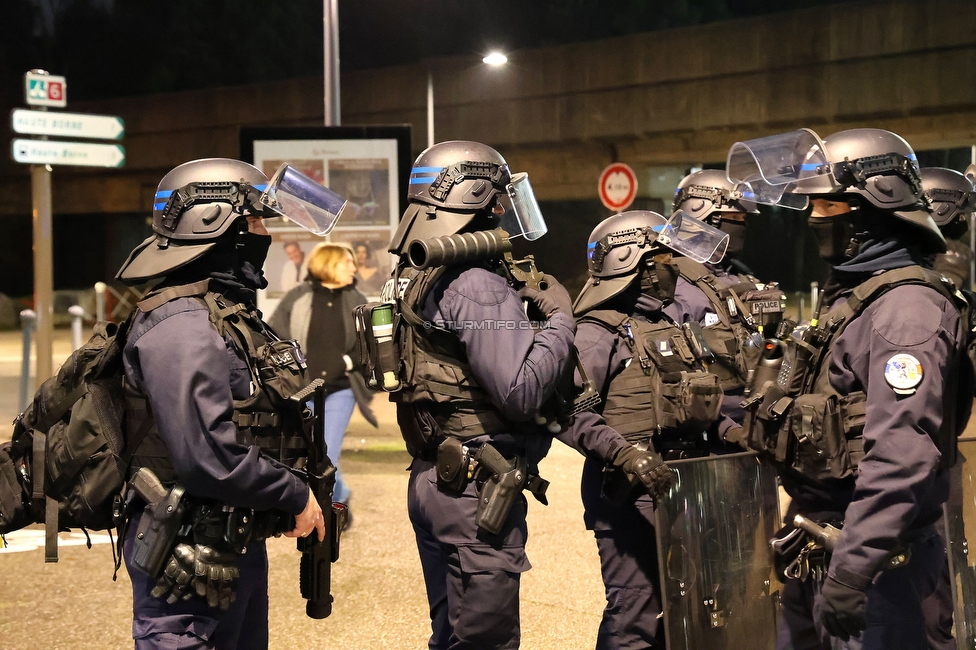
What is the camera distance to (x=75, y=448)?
302 centimetres

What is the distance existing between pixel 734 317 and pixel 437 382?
2.22 m

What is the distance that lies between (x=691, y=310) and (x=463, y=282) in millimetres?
1861

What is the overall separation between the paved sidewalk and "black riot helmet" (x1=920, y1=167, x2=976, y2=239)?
8.71 ft

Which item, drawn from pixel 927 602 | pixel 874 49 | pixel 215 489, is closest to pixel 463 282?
pixel 215 489

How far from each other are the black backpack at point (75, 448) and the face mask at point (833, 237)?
89.3 inches

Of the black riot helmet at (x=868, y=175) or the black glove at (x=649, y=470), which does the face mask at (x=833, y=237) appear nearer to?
the black riot helmet at (x=868, y=175)

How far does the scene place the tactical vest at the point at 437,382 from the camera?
11.1 ft

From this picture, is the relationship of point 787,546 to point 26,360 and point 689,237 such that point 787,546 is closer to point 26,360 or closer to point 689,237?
point 689,237

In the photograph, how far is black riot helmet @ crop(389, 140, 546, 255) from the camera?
3.52 metres

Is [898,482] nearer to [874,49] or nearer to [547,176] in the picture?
[874,49]

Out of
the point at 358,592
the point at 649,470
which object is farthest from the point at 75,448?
the point at 358,592

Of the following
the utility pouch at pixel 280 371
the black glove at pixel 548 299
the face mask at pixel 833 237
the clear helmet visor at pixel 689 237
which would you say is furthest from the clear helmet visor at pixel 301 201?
the face mask at pixel 833 237

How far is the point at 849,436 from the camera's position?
2879 millimetres

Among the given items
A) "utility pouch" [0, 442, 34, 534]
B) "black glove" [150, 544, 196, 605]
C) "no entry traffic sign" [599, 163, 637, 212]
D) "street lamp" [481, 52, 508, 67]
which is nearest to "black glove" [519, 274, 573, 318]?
"black glove" [150, 544, 196, 605]
